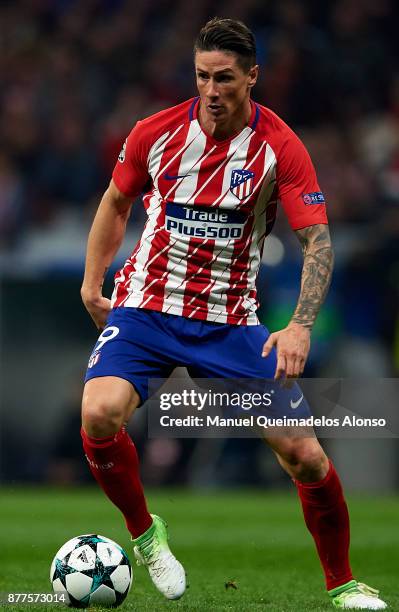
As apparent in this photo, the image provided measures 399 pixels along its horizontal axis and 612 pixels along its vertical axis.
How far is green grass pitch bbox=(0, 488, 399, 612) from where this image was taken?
16.8 ft

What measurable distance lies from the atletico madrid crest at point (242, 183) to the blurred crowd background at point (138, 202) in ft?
20.1

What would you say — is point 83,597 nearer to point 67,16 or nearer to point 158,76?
point 158,76

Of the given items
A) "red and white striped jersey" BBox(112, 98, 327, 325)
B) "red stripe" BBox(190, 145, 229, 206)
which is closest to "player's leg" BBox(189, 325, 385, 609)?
"red and white striped jersey" BBox(112, 98, 327, 325)

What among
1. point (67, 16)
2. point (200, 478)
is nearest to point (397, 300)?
point (200, 478)

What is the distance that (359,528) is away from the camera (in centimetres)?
856

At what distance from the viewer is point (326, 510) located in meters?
4.85

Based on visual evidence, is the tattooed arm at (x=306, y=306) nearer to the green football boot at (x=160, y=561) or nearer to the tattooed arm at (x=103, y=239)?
the tattooed arm at (x=103, y=239)

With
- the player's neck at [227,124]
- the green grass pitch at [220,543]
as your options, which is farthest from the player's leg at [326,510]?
the player's neck at [227,124]

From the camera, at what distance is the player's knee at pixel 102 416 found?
456 centimetres

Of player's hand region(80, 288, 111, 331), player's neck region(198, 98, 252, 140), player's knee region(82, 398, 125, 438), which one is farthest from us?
player's hand region(80, 288, 111, 331)

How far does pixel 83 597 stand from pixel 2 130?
9.16 meters

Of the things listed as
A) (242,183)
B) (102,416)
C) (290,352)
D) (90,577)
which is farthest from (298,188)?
(90,577)

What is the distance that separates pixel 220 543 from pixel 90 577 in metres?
3.26

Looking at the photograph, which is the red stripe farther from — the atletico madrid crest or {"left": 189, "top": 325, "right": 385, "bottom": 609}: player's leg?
{"left": 189, "top": 325, "right": 385, "bottom": 609}: player's leg
